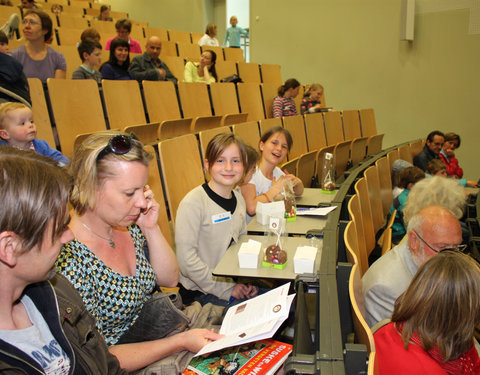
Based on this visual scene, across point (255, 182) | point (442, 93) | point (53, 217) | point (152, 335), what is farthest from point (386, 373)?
point (442, 93)

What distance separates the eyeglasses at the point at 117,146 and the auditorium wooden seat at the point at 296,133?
119 inches

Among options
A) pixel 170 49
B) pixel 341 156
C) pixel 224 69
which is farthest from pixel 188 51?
pixel 341 156

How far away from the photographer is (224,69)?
6.11m

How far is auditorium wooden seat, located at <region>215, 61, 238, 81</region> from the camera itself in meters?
5.98

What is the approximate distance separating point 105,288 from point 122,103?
2.50m

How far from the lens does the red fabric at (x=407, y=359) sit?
113 cm

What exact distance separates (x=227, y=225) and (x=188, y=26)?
9.71 meters

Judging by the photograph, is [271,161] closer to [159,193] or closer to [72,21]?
[159,193]

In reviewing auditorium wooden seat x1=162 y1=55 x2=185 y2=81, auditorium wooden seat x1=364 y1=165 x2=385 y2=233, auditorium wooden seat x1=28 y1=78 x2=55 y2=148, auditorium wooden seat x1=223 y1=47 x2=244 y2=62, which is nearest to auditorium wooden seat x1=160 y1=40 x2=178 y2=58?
auditorium wooden seat x1=162 y1=55 x2=185 y2=81

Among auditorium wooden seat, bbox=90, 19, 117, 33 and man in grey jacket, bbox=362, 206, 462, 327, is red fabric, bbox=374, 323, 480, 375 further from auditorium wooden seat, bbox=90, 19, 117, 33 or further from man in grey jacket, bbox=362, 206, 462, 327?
auditorium wooden seat, bbox=90, 19, 117, 33

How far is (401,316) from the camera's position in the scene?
1232mm

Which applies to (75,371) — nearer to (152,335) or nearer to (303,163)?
(152,335)

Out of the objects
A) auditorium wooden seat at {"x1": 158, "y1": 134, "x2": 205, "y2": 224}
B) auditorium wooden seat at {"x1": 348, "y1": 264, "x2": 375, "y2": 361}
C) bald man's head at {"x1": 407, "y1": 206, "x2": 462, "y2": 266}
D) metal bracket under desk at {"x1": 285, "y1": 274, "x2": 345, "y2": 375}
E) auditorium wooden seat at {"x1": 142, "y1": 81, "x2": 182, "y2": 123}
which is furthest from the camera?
auditorium wooden seat at {"x1": 142, "y1": 81, "x2": 182, "y2": 123}

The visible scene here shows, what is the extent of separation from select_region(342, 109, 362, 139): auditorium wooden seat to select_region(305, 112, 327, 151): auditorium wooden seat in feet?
2.46
